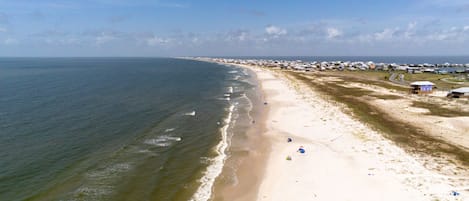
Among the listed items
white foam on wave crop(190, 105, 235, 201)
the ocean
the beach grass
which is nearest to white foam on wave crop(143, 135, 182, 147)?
the ocean

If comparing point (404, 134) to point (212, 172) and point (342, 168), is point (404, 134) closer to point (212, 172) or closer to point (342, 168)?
point (342, 168)

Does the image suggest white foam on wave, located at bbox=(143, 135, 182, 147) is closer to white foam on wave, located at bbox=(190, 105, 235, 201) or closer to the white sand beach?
white foam on wave, located at bbox=(190, 105, 235, 201)

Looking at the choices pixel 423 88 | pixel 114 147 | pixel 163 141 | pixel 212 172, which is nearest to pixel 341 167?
pixel 212 172

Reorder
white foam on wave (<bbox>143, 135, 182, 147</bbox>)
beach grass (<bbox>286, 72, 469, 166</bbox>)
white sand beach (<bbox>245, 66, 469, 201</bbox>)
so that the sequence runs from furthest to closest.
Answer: white foam on wave (<bbox>143, 135, 182, 147</bbox>), beach grass (<bbox>286, 72, 469, 166</bbox>), white sand beach (<bbox>245, 66, 469, 201</bbox>)

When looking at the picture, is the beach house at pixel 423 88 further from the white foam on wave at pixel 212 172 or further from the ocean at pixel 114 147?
the white foam on wave at pixel 212 172

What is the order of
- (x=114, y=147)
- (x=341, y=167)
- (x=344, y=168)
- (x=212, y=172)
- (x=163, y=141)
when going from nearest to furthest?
(x=344, y=168)
(x=341, y=167)
(x=212, y=172)
(x=114, y=147)
(x=163, y=141)

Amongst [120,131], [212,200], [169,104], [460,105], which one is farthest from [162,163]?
[460,105]
